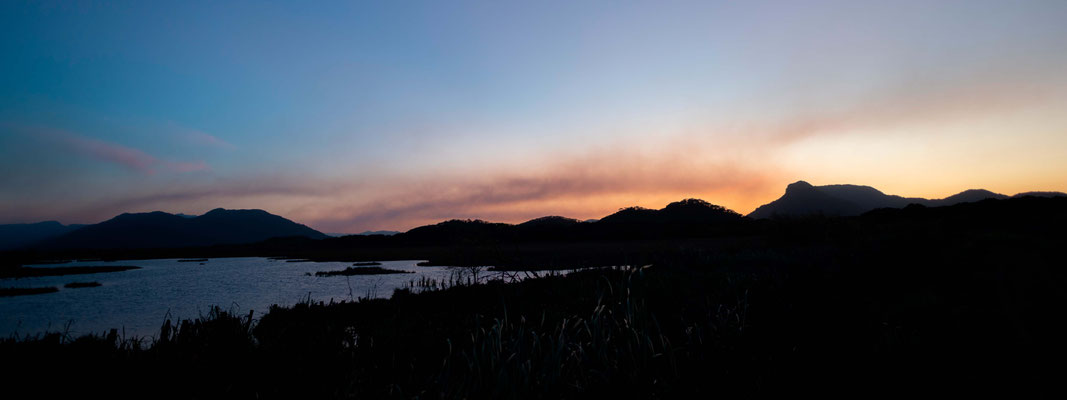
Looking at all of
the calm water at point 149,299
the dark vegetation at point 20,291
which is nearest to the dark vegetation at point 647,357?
the calm water at point 149,299

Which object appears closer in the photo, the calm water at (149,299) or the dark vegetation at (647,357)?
the dark vegetation at (647,357)

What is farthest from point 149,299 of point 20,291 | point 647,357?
point 647,357

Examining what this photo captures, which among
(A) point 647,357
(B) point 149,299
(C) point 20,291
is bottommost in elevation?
(B) point 149,299

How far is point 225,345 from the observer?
5.96 meters

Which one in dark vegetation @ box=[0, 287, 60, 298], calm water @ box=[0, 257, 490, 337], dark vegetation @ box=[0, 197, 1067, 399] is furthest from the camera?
dark vegetation @ box=[0, 287, 60, 298]

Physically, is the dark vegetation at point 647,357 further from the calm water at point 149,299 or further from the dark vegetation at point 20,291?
the dark vegetation at point 20,291

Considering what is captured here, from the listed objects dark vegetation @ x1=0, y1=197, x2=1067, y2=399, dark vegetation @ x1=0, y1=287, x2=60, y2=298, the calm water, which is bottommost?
the calm water

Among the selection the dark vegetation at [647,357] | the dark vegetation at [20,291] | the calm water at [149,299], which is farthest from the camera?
the dark vegetation at [20,291]

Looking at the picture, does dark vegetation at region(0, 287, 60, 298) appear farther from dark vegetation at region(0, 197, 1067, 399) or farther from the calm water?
dark vegetation at region(0, 197, 1067, 399)

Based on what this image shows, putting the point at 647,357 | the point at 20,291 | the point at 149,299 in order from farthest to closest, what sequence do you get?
the point at 20,291, the point at 149,299, the point at 647,357

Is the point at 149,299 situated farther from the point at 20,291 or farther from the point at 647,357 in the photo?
the point at 647,357

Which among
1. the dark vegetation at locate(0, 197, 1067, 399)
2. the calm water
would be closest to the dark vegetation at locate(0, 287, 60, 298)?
the calm water

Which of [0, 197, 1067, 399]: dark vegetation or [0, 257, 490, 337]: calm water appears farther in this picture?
[0, 257, 490, 337]: calm water

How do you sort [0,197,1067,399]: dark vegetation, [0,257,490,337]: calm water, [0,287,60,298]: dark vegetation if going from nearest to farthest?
[0,197,1067,399]: dark vegetation, [0,257,490,337]: calm water, [0,287,60,298]: dark vegetation
